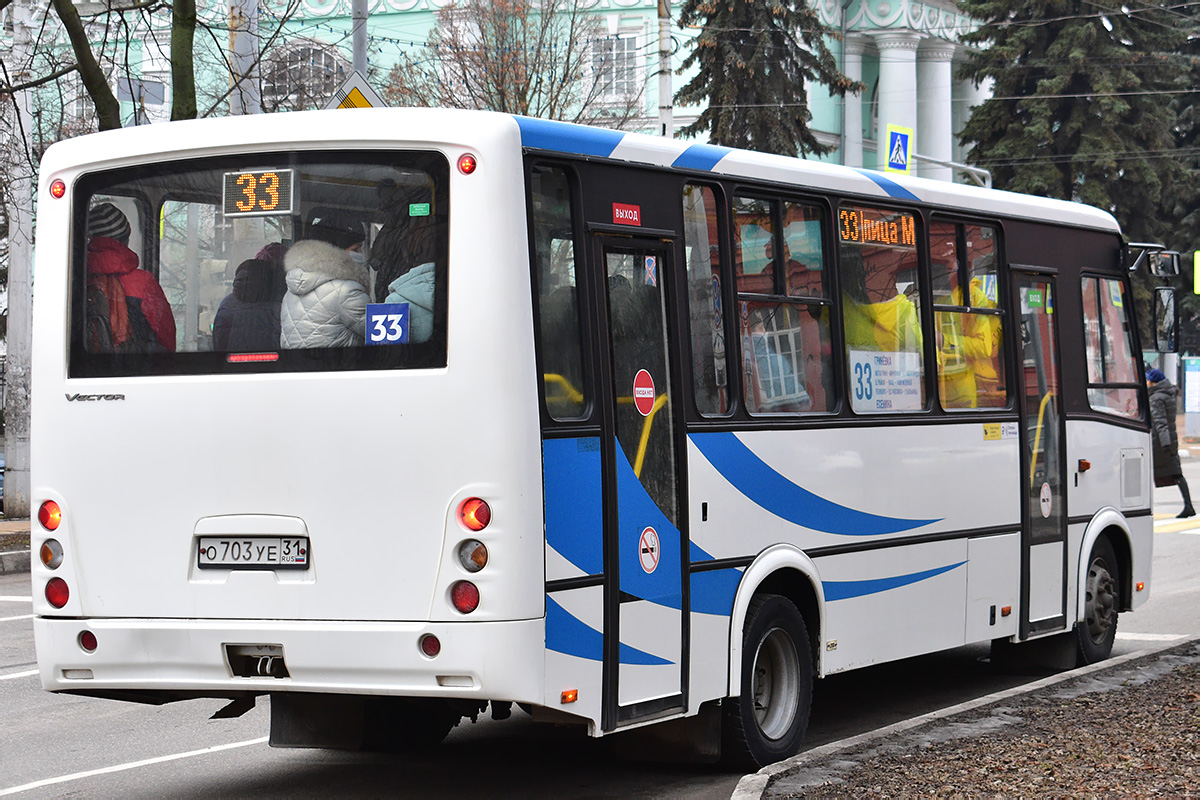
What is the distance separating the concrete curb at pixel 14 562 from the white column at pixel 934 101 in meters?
48.2

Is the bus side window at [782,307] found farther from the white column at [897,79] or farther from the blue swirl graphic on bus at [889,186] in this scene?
the white column at [897,79]

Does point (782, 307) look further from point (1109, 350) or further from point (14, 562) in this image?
point (14, 562)

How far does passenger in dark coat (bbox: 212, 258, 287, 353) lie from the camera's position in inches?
259

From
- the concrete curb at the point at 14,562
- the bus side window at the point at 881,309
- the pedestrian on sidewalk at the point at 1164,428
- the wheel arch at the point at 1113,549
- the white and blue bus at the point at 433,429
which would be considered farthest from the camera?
the pedestrian on sidewalk at the point at 1164,428

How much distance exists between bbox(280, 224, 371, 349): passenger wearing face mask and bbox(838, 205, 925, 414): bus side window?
2.96m

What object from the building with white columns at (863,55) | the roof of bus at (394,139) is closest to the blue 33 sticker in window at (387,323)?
the roof of bus at (394,139)

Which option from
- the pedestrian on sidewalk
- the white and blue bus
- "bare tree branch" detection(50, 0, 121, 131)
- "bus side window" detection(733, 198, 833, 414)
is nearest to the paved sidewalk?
"bare tree branch" detection(50, 0, 121, 131)

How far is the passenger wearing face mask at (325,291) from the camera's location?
6457 millimetres

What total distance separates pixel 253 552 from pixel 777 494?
255 cm

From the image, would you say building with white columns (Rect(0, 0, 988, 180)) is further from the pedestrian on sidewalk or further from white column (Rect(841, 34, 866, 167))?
the pedestrian on sidewalk

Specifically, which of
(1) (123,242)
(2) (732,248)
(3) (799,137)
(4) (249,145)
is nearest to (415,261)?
(4) (249,145)

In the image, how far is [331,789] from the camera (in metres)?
7.42

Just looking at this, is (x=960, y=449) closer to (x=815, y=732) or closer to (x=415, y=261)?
(x=815, y=732)

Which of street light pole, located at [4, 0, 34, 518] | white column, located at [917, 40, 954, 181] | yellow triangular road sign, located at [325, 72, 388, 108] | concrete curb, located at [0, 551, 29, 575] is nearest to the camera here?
yellow triangular road sign, located at [325, 72, 388, 108]
